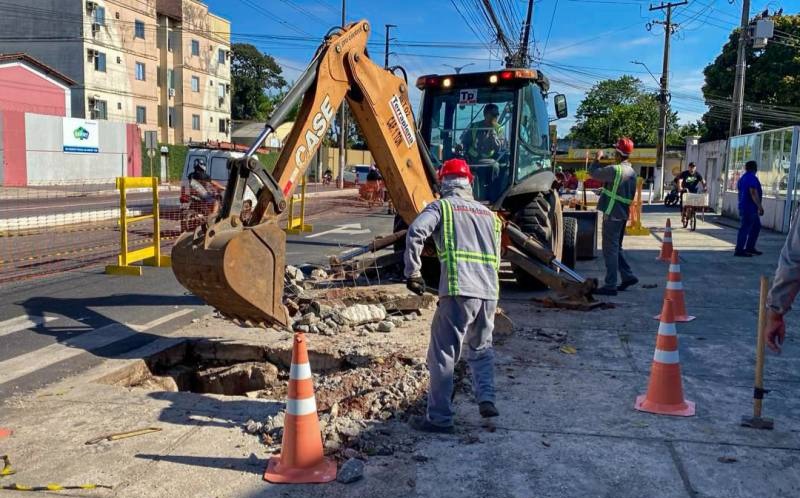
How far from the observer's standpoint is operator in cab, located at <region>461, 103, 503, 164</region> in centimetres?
909

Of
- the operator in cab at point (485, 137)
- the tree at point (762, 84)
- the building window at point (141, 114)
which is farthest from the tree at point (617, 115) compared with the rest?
the operator in cab at point (485, 137)

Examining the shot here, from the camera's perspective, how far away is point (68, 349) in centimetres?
629

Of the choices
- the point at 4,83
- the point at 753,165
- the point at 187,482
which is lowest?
the point at 187,482

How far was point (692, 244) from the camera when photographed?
52.2 feet

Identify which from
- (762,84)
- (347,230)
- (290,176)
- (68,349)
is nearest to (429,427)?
(290,176)

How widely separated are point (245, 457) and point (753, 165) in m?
12.2

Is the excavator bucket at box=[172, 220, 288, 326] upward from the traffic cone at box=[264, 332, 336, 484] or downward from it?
upward

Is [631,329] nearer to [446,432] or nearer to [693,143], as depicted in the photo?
[446,432]

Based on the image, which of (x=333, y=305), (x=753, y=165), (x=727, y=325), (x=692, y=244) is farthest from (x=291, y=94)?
(x=692, y=244)

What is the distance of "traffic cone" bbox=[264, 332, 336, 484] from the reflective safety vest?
1.12m

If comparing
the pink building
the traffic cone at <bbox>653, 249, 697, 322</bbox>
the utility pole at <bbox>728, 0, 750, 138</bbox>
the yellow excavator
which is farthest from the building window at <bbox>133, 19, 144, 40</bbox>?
the traffic cone at <bbox>653, 249, 697, 322</bbox>

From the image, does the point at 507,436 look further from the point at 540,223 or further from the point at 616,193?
the point at 616,193

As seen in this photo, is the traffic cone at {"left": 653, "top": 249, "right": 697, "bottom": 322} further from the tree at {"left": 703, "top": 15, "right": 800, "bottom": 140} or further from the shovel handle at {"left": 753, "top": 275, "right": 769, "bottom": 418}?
the tree at {"left": 703, "top": 15, "right": 800, "bottom": 140}

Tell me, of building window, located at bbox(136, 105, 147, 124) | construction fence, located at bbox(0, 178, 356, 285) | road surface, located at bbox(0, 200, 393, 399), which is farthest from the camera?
building window, located at bbox(136, 105, 147, 124)
